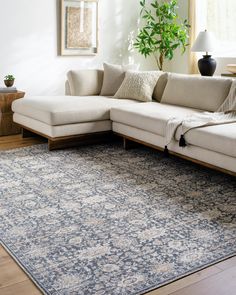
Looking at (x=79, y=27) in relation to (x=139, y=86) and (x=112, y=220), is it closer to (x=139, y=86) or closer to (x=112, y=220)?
(x=139, y=86)

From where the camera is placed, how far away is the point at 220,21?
19.4 ft

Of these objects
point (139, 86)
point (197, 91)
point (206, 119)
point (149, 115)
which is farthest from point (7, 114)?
point (206, 119)

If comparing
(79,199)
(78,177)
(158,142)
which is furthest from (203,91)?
(79,199)

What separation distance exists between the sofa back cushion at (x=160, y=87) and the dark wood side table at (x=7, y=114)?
5.23ft

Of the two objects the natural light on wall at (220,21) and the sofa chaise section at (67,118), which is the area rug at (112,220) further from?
the natural light on wall at (220,21)

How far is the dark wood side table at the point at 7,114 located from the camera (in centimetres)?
490

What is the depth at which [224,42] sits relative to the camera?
5918 mm

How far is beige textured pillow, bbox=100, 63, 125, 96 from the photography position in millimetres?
5066

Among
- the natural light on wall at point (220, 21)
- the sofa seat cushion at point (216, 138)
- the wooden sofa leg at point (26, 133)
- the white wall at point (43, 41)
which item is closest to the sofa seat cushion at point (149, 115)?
the sofa seat cushion at point (216, 138)

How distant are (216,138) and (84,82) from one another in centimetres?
229

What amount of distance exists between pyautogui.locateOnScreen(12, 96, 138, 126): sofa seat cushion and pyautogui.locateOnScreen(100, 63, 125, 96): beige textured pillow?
0.34 meters

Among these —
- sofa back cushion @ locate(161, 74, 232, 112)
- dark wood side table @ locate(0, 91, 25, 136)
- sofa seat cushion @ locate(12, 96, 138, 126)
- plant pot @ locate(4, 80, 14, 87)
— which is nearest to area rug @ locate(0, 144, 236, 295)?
sofa seat cushion @ locate(12, 96, 138, 126)

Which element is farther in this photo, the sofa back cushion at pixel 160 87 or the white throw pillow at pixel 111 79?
the white throw pillow at pixel 111 79

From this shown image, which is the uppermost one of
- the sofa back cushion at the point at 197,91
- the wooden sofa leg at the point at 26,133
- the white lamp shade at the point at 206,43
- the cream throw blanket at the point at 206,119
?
the white lamp shade at the point at 206,43
